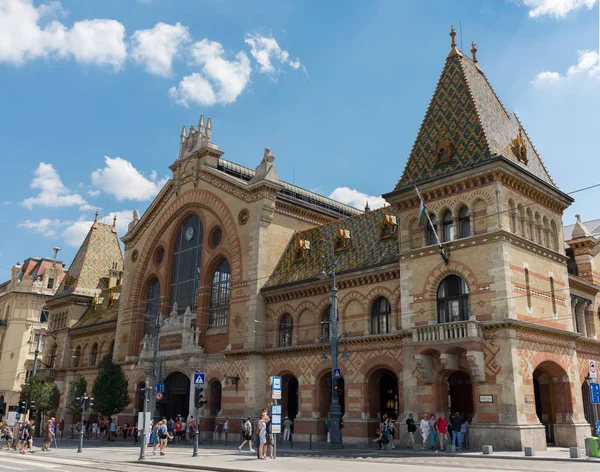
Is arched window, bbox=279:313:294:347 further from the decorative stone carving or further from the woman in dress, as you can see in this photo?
the decorative stone carving

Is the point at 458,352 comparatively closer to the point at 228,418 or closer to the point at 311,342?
the point at 311,342

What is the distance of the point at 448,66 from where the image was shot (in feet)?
108

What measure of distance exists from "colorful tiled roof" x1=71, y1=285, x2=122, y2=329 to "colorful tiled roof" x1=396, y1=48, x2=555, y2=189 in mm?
34160

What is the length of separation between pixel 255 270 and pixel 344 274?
23.6ft

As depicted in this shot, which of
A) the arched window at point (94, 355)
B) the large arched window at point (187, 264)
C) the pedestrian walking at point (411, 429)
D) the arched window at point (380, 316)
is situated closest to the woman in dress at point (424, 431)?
the pedestrian walking at point (411, 429)

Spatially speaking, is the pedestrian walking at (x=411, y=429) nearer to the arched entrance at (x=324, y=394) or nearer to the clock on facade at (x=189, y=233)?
the arched entrance at (x=324, y=394)

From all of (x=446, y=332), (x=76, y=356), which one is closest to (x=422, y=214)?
(x=446, y=332)

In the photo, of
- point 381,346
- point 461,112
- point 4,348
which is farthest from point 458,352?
point 4,348

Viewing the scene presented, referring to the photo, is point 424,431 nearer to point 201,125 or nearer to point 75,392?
point 201,125

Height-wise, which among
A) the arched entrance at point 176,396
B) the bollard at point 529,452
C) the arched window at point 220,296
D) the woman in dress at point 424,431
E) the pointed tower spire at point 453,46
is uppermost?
the pointed tower spire at point 453,46

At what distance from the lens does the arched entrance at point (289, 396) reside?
37.0 m

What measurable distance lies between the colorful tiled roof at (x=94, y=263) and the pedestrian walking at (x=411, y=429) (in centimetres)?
4246

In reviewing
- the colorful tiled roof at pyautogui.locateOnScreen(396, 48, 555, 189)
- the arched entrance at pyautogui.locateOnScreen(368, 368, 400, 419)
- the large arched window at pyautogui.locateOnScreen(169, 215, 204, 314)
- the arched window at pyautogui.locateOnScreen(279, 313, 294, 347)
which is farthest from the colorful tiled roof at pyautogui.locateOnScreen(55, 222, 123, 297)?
the colorful tiled roof at pyautogui.locateOnScreen(396, 48, 555, 189)

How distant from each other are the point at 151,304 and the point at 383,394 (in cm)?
2340
